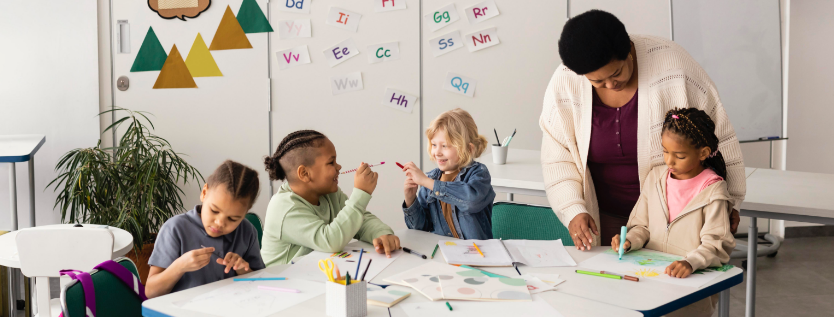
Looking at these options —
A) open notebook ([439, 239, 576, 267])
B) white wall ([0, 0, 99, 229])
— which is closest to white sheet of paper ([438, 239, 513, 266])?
open notebook ([439, 239, 576, 267])

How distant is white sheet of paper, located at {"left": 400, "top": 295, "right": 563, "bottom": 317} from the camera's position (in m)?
1.26

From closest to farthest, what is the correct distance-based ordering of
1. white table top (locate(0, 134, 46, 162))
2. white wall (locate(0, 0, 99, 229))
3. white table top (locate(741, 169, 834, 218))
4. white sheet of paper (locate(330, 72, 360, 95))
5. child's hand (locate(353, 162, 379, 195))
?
child's hand (locate(353, 162, 379, 195)) → white table top (locate(741, 169, 834, 218)) → white table top (locate(0, 134, 46, 162)) → white wall (locate(0, 0, 99, 229)) → white sheet of paper (locate(330, 72, 360, 95))

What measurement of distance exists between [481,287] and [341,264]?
1.35ft

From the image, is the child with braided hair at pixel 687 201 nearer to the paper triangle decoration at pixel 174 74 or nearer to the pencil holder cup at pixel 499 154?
the pencil holder cup at pixel 499 154

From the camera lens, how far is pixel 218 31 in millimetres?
3811

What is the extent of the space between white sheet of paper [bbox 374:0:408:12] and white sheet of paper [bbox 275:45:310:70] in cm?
51

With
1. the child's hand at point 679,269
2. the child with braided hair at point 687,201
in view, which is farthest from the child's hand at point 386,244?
the child's hand at point 679,269

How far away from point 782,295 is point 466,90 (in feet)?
6.73

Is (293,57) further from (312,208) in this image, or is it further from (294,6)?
(312,208)

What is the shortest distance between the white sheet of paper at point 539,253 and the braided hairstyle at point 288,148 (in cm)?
66

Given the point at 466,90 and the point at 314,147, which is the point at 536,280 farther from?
the point at 466,90

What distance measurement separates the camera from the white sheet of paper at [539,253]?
1.62 meters

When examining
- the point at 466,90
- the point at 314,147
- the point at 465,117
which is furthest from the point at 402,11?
the point at 314,147

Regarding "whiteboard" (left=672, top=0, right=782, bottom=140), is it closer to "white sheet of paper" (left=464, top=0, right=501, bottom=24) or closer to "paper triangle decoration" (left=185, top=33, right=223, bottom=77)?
"white sheet of paper" (left=464, top=0, right=501, bottom=24)
